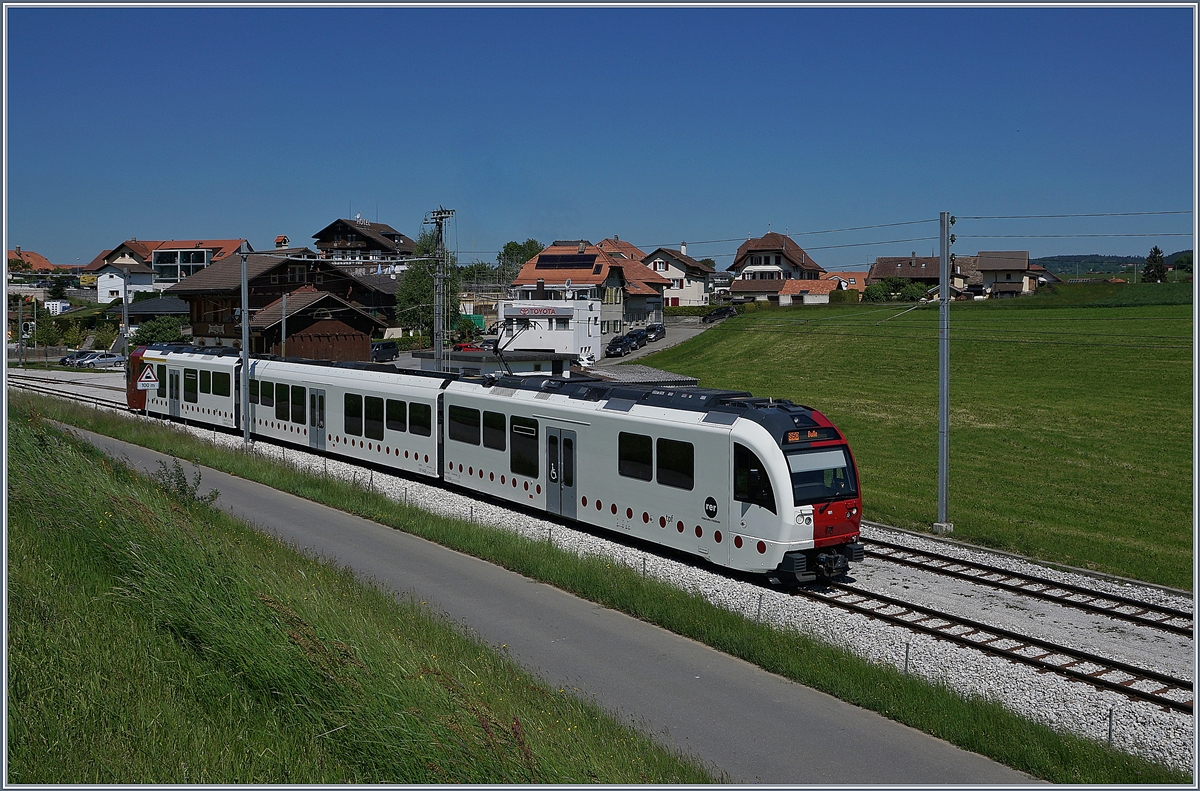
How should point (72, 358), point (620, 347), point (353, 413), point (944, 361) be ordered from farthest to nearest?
point (72, 358) → point (620, 347) → point (353, 413) → point (944, 361)

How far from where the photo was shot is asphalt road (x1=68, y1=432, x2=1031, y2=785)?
9547mm

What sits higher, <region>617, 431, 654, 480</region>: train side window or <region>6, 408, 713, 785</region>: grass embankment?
<region>617, 431, 654, 480</region>: train side window

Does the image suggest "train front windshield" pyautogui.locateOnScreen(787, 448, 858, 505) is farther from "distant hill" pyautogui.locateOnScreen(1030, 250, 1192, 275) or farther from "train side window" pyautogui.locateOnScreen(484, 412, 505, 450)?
"distant hill" pyautogui.locateOnScreen(1030, 250, 1192, 275)

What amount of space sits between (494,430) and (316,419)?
9.92 metres

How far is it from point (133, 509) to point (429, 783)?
7.24 m

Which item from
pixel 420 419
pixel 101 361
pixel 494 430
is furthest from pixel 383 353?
pixel 494 430

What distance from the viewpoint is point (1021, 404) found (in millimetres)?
39656

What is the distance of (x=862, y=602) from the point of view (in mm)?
15656

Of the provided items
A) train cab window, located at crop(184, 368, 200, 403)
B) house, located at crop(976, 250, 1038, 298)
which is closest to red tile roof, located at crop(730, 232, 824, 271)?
house, located at crop(976, 250, 1038, 298)

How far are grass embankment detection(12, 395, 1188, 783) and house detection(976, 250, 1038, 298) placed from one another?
304 feet

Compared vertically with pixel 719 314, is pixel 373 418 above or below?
below

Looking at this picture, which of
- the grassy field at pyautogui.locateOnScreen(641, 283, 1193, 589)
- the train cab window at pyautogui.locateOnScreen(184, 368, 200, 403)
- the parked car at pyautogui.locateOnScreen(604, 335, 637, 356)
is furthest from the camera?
the parked car at pyautogui.locateOnScreen(604, 335, 637, 356)

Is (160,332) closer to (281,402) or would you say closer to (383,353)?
(383,353)

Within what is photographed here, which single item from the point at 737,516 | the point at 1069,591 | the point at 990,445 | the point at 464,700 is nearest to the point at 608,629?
the point at 737,516
